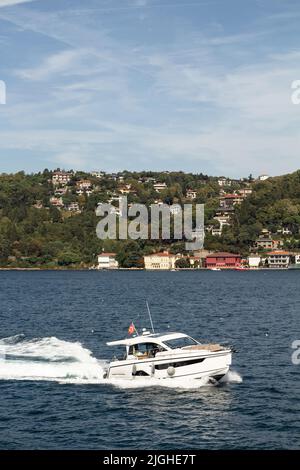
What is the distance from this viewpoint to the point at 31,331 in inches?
2653

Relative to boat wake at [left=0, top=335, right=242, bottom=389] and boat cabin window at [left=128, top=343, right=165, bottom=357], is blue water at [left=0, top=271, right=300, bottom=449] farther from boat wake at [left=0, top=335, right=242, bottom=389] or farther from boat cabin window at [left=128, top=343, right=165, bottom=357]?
boat cabin window at [left=128, top=343, right=165, bottom=357]

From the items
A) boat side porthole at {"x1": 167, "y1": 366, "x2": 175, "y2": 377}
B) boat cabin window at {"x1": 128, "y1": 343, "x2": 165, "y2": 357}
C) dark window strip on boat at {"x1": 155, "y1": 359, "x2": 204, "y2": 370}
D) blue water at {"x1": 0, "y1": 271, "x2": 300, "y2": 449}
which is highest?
boat cabin window at {"x1": 128, "y1": 343, "x2": 165, "y2": 357}

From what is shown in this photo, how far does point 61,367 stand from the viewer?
152 feet

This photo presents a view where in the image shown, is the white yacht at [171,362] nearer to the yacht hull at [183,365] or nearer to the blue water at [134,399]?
the yacht hull at [183,365]

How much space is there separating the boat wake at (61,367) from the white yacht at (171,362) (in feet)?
1.26

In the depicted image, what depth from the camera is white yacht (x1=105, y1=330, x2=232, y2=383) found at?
132ft

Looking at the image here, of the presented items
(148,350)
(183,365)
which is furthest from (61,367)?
(183,365)

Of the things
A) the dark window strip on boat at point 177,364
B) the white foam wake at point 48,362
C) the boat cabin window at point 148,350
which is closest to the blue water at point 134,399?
the white foam wake at point 48,362

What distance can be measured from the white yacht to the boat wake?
383 millimetres

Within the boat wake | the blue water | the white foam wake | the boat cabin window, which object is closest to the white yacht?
the boat cabin window

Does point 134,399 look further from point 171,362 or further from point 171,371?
point 171,362

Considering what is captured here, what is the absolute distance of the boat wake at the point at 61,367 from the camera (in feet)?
133
